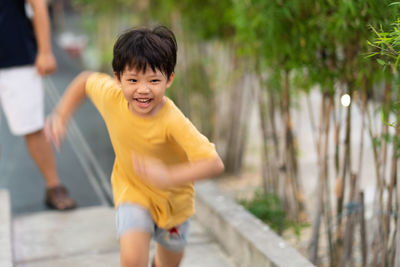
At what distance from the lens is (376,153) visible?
277 centimetres

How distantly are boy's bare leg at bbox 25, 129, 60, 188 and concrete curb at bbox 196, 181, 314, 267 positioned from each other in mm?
927

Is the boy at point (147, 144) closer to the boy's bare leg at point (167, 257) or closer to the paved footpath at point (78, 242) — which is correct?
the boy's bare leg at point (167, 257)

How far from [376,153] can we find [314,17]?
Result: 0.71 m

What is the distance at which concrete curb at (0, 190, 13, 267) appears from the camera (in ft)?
9.32

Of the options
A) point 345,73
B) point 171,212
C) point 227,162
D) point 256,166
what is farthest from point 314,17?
point 256,166

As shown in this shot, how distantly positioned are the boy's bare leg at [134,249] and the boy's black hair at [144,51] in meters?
0.62

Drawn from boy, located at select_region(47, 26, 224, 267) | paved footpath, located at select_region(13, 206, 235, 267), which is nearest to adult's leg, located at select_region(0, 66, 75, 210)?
paved footpath, located at select_region(13, 206, 235, 267)

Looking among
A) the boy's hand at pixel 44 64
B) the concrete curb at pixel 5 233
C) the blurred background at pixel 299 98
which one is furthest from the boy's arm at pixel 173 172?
the boy's hand at pixel 44 64

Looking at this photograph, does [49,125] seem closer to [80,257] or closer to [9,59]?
[80,257]

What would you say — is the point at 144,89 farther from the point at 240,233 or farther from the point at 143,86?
the point at 240,233

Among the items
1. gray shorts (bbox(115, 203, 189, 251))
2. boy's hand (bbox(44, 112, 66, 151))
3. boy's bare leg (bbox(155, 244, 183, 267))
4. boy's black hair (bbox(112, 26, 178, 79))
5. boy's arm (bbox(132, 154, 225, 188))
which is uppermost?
boy's black hair (bbox(112, 26, 178, 79))

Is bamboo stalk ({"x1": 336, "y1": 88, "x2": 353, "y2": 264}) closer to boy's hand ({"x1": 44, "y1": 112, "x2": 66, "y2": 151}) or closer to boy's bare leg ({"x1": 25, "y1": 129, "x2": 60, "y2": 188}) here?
boy's hand ({"x1": 44, "y1": 112, "x2": 66, "y2": 151})

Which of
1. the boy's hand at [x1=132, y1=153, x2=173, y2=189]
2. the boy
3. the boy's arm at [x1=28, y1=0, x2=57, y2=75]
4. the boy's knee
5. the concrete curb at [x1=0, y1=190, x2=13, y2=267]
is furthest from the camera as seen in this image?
the boy's arm at [x1=28, y1=0, x2=57, y2=75]

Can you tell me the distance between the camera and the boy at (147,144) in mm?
2051
